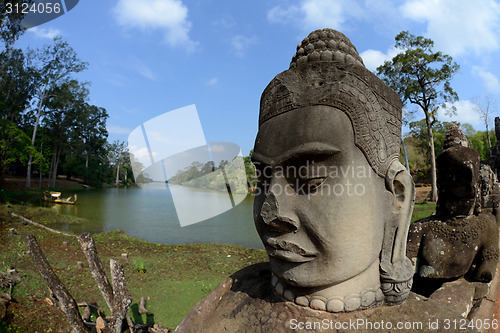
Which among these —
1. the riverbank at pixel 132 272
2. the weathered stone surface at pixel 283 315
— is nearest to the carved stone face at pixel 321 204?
the weathered stone surface at pixel 283 315

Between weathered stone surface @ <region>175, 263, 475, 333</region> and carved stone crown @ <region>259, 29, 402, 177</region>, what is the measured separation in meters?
0.82

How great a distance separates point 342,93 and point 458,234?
6.79 feet

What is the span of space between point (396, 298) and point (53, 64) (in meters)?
27.6

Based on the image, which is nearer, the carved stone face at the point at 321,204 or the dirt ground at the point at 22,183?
the carved stone face at the point at 321,204

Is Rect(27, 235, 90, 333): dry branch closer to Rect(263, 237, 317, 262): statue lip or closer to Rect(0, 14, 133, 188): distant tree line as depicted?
Rect(263, 237, 317, 262): statue lip

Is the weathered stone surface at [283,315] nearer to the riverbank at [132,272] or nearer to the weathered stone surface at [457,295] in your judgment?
the weathered stone surface at [457,295]

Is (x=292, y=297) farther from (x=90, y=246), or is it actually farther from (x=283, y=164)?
(x=90, y=246)

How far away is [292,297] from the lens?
1.83 meters

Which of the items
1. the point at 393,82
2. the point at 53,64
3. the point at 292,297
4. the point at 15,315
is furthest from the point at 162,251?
the point at 53,64

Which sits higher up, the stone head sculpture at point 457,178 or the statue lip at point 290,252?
the stone head sculpture at point 457,178

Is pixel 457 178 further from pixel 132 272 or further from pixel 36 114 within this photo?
pixel 36 114

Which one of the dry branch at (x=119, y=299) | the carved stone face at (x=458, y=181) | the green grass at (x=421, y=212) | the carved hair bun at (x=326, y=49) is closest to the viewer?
the carved hair bun at (x=326, y=49)

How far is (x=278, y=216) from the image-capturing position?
67.1 inches

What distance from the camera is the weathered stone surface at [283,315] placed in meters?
1.65
